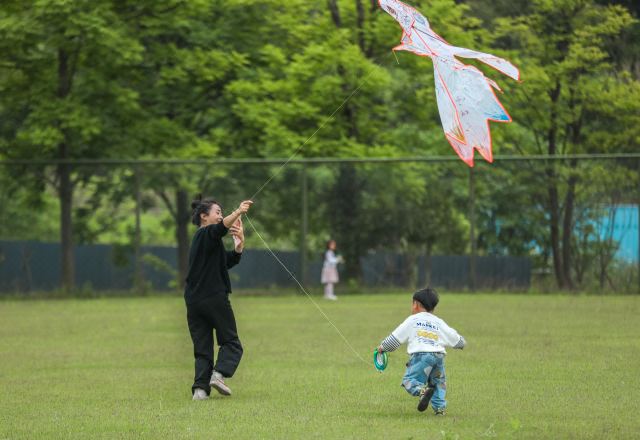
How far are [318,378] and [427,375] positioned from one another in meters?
2.80

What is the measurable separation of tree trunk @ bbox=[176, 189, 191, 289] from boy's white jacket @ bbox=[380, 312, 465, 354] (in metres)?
17.3

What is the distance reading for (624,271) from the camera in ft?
81.0

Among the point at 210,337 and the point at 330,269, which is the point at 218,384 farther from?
the point at 330,269

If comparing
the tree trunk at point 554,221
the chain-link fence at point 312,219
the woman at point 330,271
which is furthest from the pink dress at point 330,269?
the tree trunk at point 554,221

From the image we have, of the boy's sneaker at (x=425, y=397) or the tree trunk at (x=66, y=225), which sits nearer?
the boy's sneaker at (x=425, y=397)

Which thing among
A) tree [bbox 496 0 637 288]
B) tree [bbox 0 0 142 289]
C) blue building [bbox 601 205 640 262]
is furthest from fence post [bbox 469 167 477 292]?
tree [bbox 0 0 142 289]

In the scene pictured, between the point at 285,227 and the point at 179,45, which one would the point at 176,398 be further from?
the point at 179,45

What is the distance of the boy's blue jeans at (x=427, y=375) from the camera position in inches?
358

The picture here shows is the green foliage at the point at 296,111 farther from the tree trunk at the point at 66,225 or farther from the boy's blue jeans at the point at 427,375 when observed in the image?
the boy's blue jeans at the point at 427,375

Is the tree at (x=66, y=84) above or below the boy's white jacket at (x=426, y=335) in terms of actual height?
above

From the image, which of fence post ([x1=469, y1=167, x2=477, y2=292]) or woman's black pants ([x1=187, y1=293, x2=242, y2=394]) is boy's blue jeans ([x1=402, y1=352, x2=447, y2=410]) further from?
fence post ([x1=469, y1=167, x2=477, y2=292])

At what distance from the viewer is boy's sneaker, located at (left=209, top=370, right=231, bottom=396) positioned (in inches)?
413

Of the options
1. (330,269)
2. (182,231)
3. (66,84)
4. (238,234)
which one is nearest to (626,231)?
(330,269)

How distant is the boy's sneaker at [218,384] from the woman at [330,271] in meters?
14.4
